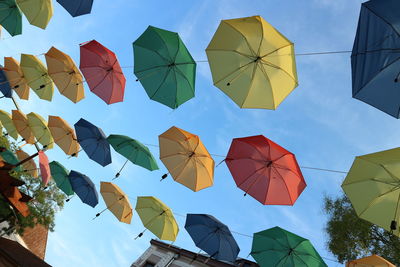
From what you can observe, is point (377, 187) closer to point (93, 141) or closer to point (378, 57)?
point (378, 57)

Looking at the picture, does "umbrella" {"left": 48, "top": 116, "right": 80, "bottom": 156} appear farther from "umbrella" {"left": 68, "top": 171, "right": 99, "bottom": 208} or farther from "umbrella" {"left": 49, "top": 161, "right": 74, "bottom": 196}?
"umbrella" {"left": 49, "top": 161, "right": 74, "bottom": 196}

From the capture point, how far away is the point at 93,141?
13.8 m

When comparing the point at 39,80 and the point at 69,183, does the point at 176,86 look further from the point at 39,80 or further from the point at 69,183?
the point at 69,183

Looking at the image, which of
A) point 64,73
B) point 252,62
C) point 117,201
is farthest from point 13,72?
point 252,62

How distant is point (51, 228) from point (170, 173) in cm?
1520

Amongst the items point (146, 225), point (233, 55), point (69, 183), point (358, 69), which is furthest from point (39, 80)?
point (358, 69)

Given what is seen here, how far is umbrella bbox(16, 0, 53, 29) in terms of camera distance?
11352mm

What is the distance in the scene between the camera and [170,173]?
11.4 metres

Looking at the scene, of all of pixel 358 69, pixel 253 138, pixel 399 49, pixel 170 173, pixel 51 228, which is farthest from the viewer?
pixel 51 228

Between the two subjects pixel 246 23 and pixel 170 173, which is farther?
pixel 170 173

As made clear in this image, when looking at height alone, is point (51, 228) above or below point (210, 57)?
below

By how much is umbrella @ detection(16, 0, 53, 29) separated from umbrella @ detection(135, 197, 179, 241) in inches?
394

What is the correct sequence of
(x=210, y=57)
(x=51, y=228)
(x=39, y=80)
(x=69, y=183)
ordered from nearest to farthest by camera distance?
(x=210, y=57) < (x=39, y=80) < (x=69, y=183) < (x=51, y=228)

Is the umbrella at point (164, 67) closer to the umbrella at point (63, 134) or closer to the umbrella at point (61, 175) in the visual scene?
the umbrella at point (63, 134)
